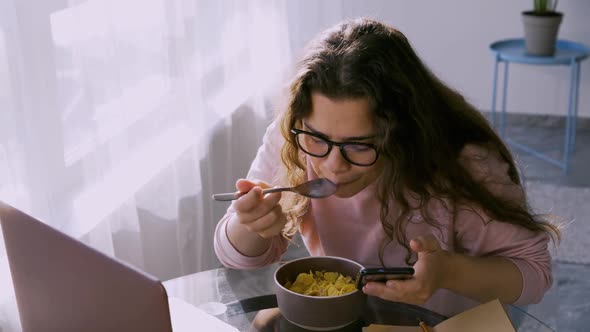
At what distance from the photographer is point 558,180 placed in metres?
3.05

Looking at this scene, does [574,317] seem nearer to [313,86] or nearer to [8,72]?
[313,86]

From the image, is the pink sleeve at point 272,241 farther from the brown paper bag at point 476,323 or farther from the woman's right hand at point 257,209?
the brown paper bag at point 476,323

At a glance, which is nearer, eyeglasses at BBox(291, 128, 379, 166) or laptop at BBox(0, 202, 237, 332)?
laptop at BBox(0, 202, 237, 332)

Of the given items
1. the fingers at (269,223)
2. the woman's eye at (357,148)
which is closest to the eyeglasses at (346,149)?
the woman's eye at (357,148)

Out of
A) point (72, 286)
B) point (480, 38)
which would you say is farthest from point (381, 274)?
point (480, 38)

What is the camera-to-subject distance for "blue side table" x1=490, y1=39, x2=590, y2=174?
3.08 metres

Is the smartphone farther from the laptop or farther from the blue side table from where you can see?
the blue side table

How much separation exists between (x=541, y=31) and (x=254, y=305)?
2248 mm

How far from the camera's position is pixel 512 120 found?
3619mm

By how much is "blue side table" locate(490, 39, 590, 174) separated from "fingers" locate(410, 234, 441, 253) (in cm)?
211

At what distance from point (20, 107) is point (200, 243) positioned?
88cm

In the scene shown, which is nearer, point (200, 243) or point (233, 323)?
point (233, 323)

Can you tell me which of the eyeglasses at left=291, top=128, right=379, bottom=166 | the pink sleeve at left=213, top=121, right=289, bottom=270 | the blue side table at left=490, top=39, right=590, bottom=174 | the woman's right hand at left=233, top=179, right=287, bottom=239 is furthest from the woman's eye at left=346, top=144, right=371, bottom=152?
the blue side table at left=490, top=39, right=590, bottom=174

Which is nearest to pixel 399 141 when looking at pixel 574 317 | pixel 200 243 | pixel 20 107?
pixel 20 107
